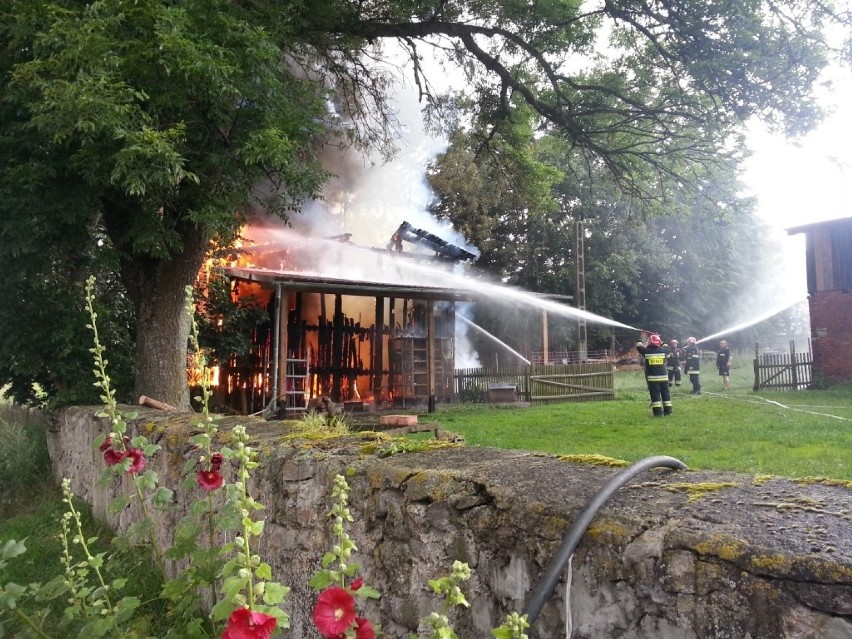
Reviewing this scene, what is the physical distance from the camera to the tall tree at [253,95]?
6371 mm

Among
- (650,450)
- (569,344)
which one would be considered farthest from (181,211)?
(569,344)

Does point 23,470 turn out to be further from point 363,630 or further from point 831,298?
point 831,298

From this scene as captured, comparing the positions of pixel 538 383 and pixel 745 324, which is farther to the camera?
pixel 745 324

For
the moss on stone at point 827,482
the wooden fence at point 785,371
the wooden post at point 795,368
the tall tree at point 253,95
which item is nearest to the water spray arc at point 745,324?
the wooden fence at point 785,371

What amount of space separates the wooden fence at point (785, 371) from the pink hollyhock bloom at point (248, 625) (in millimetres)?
19432

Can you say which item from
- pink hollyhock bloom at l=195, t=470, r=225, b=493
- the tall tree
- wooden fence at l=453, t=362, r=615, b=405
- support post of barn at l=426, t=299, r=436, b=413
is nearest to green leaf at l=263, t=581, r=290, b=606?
pink hollyhock bloom at l=195, t=470, r=225, b=493

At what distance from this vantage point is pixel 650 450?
7633 mm

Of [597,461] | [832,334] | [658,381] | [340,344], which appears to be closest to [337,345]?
[340,344]

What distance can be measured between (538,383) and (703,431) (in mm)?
9060

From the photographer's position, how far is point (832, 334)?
58.3 ft

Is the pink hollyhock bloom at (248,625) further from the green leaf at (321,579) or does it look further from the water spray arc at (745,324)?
the water spray arc at (745,324)

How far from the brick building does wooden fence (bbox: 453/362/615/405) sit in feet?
18.9

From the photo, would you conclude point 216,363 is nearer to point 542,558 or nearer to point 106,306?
point 106,306

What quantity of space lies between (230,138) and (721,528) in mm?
7472
